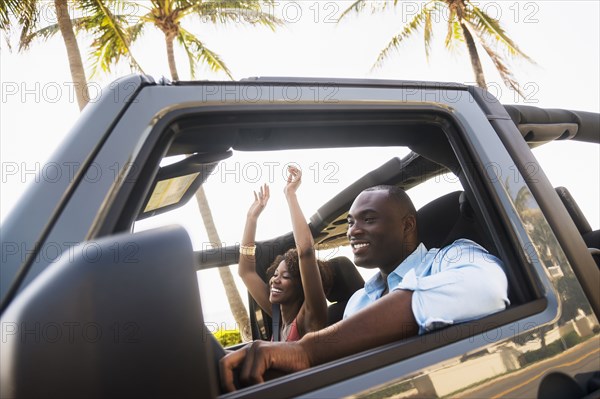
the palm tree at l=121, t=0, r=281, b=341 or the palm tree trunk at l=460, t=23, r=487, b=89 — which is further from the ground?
the palm tree at l=121, t=0, r=281, b=341

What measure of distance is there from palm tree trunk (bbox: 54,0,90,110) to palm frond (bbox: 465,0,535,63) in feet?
33.7

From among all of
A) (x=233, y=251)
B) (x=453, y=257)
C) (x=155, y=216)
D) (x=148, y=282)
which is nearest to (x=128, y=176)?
(x=148, y=282)

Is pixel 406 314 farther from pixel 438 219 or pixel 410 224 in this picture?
pixel 438 219

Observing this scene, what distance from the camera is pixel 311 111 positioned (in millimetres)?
1415

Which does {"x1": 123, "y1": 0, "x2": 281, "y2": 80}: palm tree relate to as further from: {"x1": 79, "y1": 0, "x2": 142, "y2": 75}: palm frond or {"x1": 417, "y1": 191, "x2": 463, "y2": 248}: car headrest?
{"x1": 417, "y1": 191, "x2": 463, "y2": 248}: car headrest

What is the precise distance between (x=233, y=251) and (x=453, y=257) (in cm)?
179

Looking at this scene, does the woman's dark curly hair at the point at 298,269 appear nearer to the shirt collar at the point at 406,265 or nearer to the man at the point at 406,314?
the shirt collar at the point at 406,265

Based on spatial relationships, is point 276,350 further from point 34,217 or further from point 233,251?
point 233,251

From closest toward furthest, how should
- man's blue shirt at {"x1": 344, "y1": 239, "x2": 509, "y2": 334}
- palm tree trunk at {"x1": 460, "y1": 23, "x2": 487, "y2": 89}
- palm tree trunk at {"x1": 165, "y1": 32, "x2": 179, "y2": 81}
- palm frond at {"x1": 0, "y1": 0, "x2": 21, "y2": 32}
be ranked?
man's blue shirt at {"x1": 344, "y1": 239, "x2": 509, "y2": 334}, palm frond at {"x1": 0, "y1": 0, "x2": 21, "y2": 32}, palm tree trunk at {"x1": 165, "y1": 32, "x2": 179, "y2": 81}, palm tree trunk at {"x1": 460, "y1": 23, "x2": 487, "y2": 89}

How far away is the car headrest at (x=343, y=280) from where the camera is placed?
3.11 meters

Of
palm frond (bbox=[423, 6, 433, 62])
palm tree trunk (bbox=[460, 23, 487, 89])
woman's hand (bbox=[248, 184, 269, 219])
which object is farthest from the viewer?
palm frond (bbox=[423, 6, 433, 62])

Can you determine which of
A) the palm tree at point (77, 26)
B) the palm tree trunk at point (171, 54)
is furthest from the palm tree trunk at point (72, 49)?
the palm tree trunk at point (171, 54)

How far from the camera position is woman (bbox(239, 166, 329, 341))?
275 cm

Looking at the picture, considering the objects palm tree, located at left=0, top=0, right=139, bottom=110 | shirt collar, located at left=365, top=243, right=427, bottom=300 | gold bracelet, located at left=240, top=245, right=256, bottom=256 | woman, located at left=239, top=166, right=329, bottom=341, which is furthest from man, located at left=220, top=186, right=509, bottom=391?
palm tree, located at left=0, top=0, right=139, bottom=110
